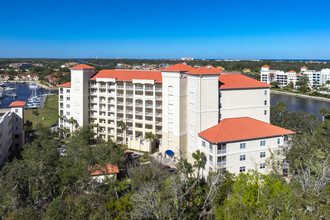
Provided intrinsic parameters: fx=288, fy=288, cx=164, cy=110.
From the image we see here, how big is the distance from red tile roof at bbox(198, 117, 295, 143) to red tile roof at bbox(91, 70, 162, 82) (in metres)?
13.3

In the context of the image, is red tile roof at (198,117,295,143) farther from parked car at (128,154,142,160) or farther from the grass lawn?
the grass lawn

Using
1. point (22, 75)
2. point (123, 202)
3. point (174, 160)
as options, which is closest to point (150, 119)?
point (174, 160)

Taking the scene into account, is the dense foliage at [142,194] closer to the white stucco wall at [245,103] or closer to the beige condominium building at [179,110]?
the beige condominium building at [179,110]

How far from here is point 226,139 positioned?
29.3 metres

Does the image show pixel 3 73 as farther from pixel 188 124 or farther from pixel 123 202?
pixel 123 202

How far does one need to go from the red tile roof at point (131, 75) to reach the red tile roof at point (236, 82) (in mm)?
A: 9756

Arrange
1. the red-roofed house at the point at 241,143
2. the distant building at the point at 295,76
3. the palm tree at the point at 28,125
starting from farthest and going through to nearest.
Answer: the distant building at the point at 295,76
the palm tree at the point at 28,125
the red-roofed house at the point at 241,143

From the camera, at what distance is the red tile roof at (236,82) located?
3583 cm

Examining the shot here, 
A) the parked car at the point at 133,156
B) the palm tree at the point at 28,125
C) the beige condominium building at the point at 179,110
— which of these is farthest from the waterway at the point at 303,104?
the palm tree at the point at 28,125

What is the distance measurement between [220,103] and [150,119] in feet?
39.5

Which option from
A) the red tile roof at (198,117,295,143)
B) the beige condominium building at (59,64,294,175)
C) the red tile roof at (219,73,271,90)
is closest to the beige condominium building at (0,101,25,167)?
the beige condominium building at (59,64,294,175)

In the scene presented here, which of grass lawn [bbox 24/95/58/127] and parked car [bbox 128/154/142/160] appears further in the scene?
grass lawn [bbox 24/95/58/127]

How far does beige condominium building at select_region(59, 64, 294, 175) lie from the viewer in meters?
30.6

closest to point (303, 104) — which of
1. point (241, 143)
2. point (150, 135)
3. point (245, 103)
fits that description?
point (245, 103)
